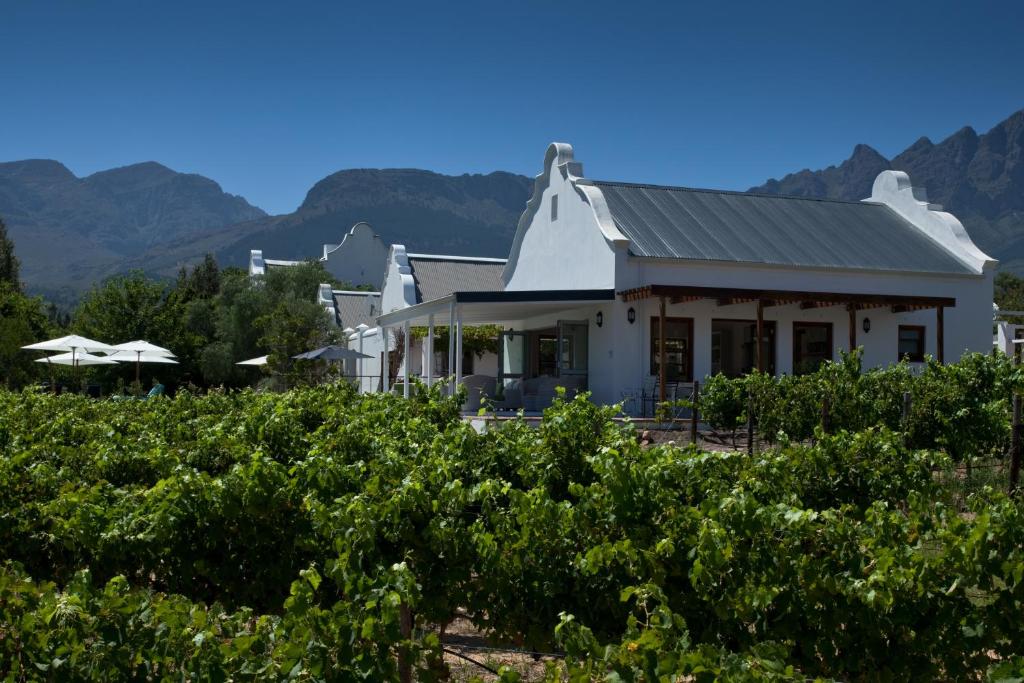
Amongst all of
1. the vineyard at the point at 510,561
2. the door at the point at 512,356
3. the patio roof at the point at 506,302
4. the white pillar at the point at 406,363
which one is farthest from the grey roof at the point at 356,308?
the vineyard at the point at 510,561

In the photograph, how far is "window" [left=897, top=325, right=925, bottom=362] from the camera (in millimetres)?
24312

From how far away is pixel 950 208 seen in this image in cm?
16188

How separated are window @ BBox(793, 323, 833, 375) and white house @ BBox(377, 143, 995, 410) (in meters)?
0.04

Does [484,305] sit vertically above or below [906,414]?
above

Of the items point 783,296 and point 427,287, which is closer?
point 783,296

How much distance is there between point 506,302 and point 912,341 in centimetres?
1157

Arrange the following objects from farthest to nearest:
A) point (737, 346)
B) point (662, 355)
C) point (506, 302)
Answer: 1. point (737, 346)
2. point (506, 302)
3. point (662, 355)

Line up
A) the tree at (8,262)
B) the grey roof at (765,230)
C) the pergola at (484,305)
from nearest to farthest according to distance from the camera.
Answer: the pergola at (484,305) < the grey roof at (765,230) < the tree at (8,262)

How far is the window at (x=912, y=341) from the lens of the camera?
957 inches

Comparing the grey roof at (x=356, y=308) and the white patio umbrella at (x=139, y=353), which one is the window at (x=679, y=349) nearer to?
the white patio umbrella at (x=139, y=353)

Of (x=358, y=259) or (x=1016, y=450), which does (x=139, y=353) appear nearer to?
(x=1016, y=450)

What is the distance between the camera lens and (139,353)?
26875 millimetres

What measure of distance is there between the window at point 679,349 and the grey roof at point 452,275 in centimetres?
1282

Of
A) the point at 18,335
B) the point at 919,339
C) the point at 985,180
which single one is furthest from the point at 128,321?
the point at 985,180
